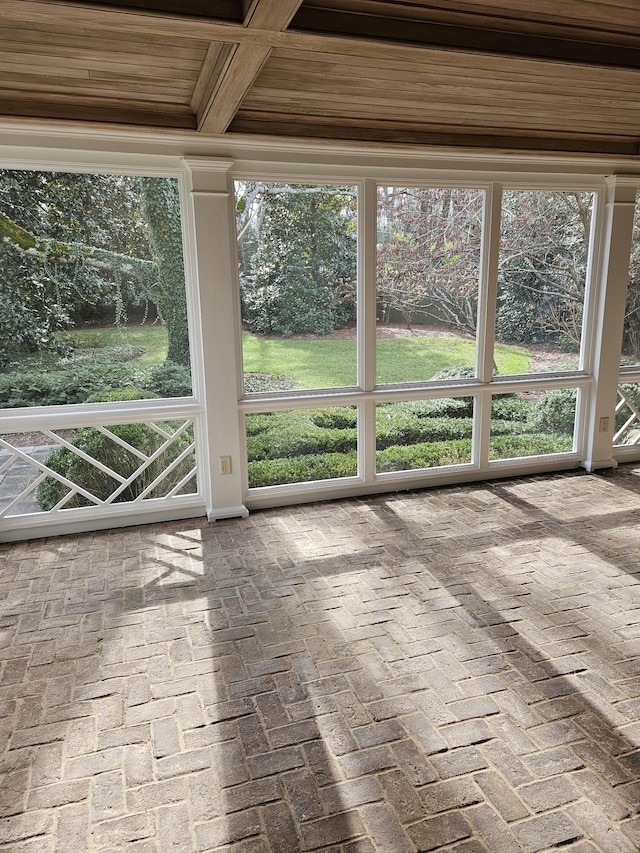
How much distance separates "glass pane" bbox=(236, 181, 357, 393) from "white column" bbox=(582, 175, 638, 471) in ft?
7.75

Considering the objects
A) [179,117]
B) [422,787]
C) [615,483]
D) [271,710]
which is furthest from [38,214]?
[615,483]

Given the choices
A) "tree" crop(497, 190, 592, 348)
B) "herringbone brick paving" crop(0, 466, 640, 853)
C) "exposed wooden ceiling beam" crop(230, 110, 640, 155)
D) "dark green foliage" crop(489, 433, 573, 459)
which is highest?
"exposed wooden ceiling beam" crop(230, 110, 640, 155)

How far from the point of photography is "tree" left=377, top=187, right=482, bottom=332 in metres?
4.98

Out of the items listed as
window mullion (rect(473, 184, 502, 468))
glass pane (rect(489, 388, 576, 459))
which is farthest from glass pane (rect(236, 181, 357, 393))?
glass pane (rect(489, 388, 576, 459))

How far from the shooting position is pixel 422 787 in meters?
2.22

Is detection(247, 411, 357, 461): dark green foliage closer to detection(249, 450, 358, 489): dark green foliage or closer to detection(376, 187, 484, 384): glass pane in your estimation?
detection(249, 450, 358, 489): dark green foliage

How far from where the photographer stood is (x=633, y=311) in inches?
228

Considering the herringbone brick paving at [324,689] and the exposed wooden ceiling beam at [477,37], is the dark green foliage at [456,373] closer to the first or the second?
the herringbone brick paving at [324,689]

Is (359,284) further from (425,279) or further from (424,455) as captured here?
(424,455)

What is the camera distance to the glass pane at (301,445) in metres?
4.95

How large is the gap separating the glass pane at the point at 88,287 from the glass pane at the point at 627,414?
4.22 m

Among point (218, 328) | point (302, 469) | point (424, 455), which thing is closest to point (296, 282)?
point (218, 328)

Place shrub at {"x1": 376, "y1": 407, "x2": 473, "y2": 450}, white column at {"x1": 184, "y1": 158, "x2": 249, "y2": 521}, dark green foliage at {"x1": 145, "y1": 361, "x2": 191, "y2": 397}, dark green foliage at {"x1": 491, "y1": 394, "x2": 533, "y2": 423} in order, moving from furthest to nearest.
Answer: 1. dark green foliage at {"x1": 491, "y1": 394, "x2": 533, "y2": 423}
2. shrub at {"x1": 376, "y1": 407, "x2": 473, "y2": 450}
3. dark green foliage at {"x1": 145, "y1": 361, "x2": 191, "y2": 397}
4. white column at {"x1": 184, "y1": 158, "x2": 249, "y2": 521}

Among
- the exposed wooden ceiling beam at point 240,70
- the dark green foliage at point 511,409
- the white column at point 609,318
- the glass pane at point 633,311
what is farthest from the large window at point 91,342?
the glass pane at point 633,311
